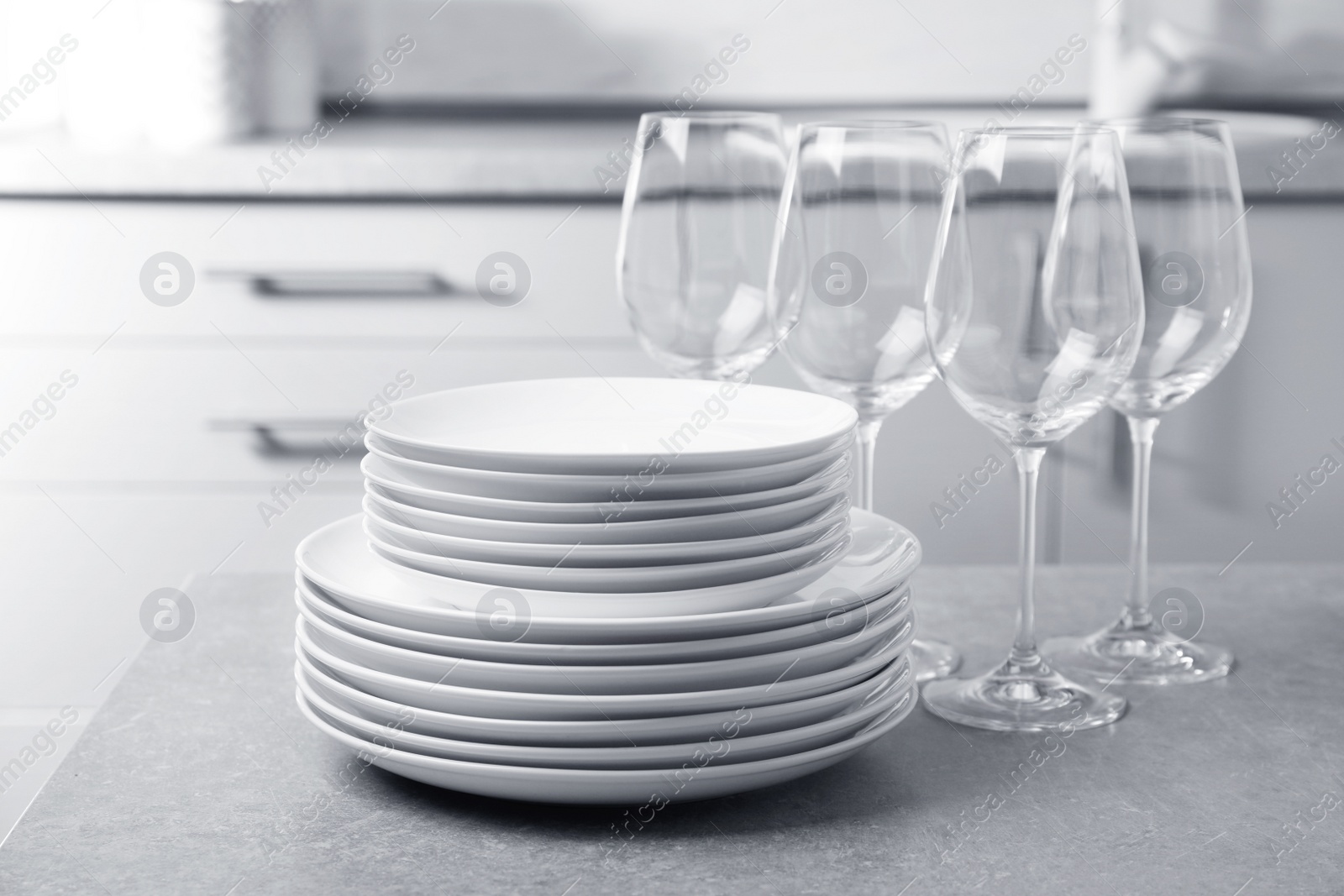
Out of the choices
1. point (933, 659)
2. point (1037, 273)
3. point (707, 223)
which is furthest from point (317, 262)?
A: point (1037, 273)

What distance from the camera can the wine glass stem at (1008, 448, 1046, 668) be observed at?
0.60 metres

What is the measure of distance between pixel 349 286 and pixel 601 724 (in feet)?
4.14

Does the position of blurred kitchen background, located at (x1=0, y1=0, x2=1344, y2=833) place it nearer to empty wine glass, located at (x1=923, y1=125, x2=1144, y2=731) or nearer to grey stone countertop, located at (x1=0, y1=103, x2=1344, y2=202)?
grey stone countertop, located at (x1=0, y1=103, x2=1344, y2=202)

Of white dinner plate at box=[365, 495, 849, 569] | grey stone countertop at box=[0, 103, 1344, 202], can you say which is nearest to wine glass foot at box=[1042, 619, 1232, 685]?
white dinner plate at box=[365, 495, 849, 569]

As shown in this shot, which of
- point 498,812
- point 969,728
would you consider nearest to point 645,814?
point 498,812

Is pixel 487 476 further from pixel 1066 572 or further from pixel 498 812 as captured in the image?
pixel 1066 572

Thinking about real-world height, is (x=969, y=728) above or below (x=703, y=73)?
below

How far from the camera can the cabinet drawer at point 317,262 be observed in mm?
1657

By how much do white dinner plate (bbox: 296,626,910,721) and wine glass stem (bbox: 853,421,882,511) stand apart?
23 cm

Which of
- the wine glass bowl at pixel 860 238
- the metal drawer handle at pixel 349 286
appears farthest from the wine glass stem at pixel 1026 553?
the metal drawer handle at pixel 349 286

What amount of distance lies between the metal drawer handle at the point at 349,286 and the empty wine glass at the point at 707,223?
0.96 meters

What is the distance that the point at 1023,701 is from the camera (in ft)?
2.02

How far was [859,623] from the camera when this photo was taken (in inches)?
20.9

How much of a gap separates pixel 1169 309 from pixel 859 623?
0.26 metres
